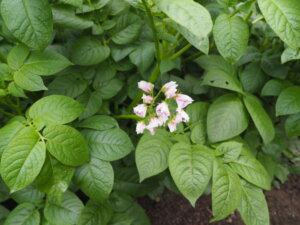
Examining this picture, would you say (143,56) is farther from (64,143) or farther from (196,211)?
(196,211)

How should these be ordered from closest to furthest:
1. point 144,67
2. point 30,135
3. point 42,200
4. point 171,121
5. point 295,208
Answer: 1. point 30,135
2. point 171,121
3. point 42,200
4. point 144,67
5. point 295,208

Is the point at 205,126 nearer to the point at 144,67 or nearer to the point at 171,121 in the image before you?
the point at 171,121

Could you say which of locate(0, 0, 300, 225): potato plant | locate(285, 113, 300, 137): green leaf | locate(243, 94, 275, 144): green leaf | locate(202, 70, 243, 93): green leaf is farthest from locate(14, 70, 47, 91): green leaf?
locate(285, 113, 300, 137): green leaf

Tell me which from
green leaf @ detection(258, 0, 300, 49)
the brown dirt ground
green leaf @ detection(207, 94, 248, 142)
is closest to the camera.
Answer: green leaf @ detection(258, 0, 300, 49)

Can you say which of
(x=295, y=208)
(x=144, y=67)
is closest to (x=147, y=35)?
(x=144, y=67)

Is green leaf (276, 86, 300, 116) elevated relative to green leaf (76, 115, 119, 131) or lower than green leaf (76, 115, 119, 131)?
lower

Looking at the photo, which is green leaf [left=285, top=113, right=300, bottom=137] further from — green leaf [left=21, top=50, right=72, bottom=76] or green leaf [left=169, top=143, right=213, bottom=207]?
green leaf [left=21, top=50, right=72, bottom=76]

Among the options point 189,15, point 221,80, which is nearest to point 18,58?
point 189,15
